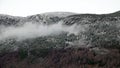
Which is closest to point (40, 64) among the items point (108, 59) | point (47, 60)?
point (47, 60)

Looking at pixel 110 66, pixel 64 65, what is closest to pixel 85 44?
pixel 64 65

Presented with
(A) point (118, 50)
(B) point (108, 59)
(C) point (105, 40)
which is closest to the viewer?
(B) point (108, 59)

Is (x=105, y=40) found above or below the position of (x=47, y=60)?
above

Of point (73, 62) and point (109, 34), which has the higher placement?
point (109, 34)

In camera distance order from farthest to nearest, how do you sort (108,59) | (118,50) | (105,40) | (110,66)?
(105,40), (118,50), (108,59), (110,66)

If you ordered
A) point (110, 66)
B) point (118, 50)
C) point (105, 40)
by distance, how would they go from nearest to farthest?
point (110, 66) < point (118, 50) < point (105, 40)

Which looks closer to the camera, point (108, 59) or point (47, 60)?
point (108, 59)

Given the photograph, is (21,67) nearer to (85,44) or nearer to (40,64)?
(40,64)

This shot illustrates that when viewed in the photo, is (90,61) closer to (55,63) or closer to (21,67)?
(55,63)

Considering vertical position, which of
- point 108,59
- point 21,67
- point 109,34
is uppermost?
point 109,34
